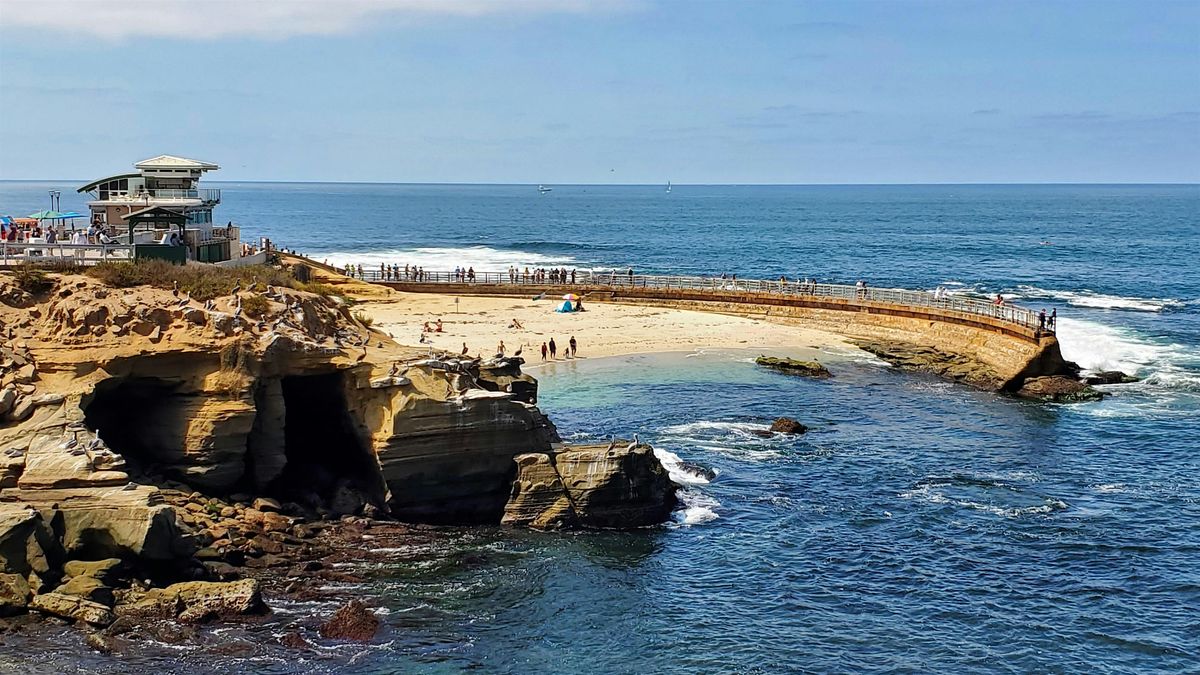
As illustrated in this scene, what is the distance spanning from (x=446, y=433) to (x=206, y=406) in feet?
20.0

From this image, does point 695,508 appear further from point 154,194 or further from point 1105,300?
point 1105,300

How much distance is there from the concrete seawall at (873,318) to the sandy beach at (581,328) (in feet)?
4.61

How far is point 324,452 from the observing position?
3416 centimetres

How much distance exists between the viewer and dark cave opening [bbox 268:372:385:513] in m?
31.8

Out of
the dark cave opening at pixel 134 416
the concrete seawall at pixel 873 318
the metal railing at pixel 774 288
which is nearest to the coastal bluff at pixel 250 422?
the dark cave opening at pixel 134 416

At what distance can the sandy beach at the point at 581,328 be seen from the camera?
183ft

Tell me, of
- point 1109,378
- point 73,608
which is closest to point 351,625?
point 73,608

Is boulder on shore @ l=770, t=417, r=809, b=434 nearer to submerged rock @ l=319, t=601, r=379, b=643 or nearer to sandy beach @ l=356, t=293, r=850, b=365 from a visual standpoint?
sandy beach @ l=356, t=293, r=850, b=365

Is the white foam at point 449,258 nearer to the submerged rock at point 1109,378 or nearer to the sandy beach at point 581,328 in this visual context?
the sandy beach at point 581,328

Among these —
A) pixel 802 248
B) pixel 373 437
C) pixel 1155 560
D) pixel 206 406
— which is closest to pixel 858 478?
pixel 1155 560

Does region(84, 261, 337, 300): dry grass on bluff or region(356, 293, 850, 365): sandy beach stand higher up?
region(84, 261, 337, 300): dry grass on bluff

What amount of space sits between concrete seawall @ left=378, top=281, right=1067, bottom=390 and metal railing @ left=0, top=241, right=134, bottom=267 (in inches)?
1346

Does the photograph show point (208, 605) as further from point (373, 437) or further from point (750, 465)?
point (750, 465)

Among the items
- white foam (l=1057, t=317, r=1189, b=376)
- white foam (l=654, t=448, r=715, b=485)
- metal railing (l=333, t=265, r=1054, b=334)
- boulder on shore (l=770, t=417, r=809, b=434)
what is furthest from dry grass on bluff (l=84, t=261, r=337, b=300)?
white foam (l=1057, t=317, r=1189, b=376)
